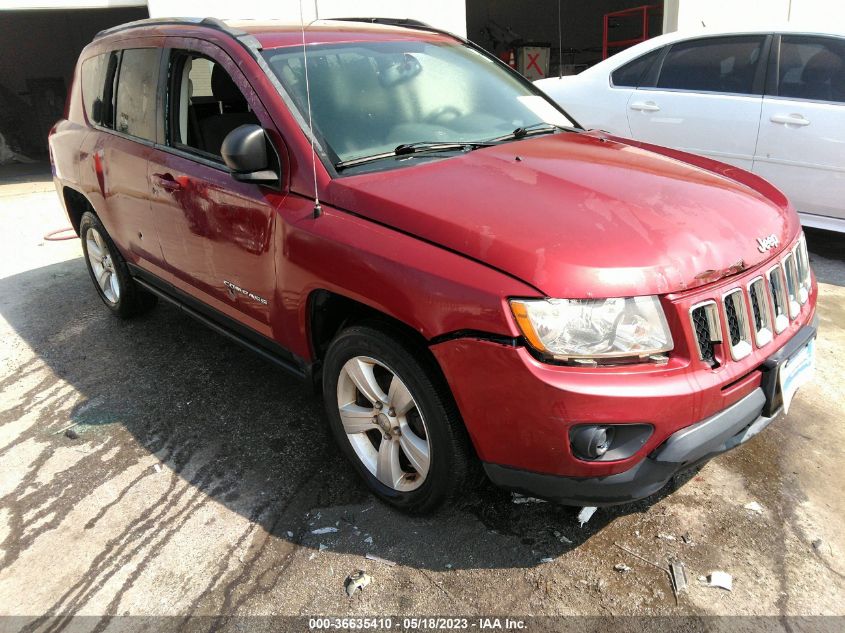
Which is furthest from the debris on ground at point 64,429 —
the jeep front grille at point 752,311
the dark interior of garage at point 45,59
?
the dark interior of garage at point 45,59

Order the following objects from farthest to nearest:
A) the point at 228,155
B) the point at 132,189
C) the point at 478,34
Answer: the point at 478,34 < the point at 132,189 < the point at 228,155

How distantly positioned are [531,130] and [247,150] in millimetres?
1373

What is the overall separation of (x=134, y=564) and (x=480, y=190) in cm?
188

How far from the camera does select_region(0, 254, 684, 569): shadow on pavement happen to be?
2.53m

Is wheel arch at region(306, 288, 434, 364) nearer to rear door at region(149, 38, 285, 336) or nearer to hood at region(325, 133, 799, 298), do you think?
rear door at region(149, 38, 285, 336)

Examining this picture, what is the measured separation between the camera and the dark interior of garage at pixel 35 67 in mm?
15406

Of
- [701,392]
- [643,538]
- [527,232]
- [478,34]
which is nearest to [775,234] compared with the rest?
[701,392]

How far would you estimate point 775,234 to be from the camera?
7.87 ft

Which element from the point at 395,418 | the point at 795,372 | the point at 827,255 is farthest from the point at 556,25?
the point at 395,418

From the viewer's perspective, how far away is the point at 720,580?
7.41ft

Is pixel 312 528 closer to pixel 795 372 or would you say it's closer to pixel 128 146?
pixel 795 372

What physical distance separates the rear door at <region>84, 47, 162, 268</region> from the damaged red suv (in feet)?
0.11

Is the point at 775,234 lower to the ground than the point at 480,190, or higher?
lower

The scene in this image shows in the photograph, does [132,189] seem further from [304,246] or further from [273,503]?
[273,503]
